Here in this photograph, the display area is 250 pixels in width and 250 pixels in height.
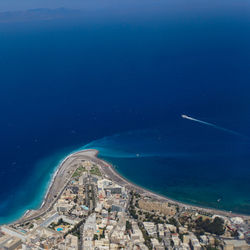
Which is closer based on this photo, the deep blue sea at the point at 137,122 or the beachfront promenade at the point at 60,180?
the beachfront promenade at the point at 60,180

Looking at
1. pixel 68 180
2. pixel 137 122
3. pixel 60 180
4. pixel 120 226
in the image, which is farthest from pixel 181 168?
pixel 60 180

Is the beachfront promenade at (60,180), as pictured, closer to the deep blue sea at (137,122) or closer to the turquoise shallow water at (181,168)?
the deep blue sea at (137,122)

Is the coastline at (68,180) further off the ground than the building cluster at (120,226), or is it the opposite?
the coastline at (68,180)

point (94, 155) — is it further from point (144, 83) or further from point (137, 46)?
point (137, 46)

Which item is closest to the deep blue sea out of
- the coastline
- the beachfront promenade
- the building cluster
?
the coastline

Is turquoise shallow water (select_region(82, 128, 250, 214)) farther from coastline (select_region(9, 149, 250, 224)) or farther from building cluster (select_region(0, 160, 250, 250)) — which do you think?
building cluster (select_region(0, 160, 250, 250))

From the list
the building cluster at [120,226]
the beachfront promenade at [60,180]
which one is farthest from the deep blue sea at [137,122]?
the building cluster at [120,226]

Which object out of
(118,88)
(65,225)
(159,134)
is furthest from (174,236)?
(118,88)
